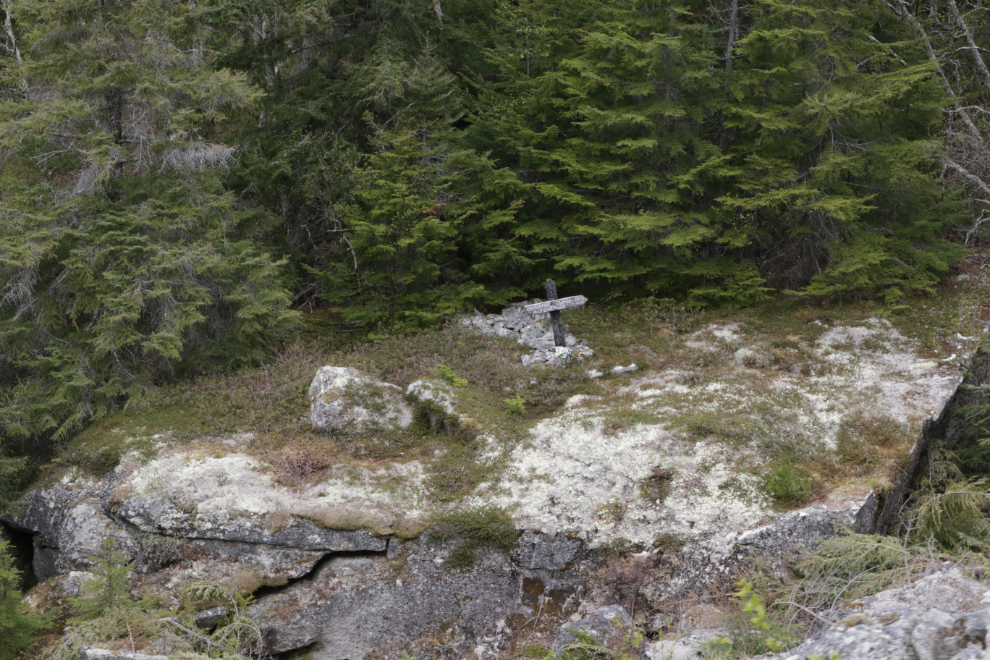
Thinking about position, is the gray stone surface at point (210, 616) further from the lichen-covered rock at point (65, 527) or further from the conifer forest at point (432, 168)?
the conifer forest at point (432, 168)

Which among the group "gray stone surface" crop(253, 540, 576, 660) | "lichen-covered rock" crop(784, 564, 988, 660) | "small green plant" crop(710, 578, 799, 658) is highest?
"lichen-covered rock" crop(784, 564, 988, 660)

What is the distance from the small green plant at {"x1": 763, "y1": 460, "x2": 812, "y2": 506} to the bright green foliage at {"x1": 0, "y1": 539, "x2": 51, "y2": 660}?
30.3 feet

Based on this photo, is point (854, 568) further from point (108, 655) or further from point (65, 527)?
point (65, 527)

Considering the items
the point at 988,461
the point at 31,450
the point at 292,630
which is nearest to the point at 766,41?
the point at 988,461

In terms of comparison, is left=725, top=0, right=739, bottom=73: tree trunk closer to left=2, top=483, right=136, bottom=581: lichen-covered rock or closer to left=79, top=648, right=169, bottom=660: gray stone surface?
left=2, top=483, right=136, bottom=581: lichen-covered rock

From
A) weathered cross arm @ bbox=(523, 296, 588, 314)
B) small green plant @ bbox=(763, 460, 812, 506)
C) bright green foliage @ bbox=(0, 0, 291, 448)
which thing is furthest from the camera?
weathered cross arm @ bbox=(523, 296, 588, 314)

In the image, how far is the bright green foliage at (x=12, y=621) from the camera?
755 centimetres

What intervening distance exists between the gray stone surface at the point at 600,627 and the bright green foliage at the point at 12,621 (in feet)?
20.4

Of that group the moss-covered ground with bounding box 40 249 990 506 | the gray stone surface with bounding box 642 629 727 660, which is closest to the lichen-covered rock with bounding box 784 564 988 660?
the gray stone surface with bounding box 642 629 727 660

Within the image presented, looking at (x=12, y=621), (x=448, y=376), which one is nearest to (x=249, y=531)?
(x=12, y=621)

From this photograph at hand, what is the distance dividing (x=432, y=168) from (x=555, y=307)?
3.84 m

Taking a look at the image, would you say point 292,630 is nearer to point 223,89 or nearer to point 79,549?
point 79,549

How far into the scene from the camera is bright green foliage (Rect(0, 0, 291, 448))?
1090 centimetres

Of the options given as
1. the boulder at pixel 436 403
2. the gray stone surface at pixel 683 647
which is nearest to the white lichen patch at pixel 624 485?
the boulder at pixel 436 403
